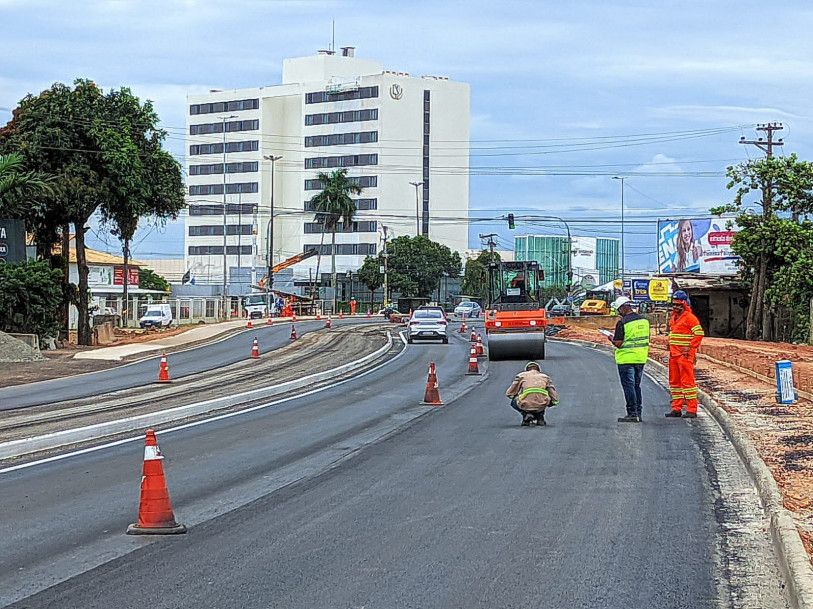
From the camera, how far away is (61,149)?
42.9 metres

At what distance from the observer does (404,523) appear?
9469 millimetres

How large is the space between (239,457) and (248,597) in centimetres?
700

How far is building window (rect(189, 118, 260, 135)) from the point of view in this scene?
137 m

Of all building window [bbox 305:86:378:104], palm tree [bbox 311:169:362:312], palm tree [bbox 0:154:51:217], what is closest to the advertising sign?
palm tree [bbox 0:154:51:217]

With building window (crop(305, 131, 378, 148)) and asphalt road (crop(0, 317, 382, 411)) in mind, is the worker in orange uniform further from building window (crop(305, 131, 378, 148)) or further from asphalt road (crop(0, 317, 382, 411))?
building window (crop(305, 131, 378, 148))

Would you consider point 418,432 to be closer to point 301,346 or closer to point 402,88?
point 301,346

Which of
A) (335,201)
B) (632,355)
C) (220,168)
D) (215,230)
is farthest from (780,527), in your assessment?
(220,168)

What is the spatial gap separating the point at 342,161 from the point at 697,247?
67.6 m

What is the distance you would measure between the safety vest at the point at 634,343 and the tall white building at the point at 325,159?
105 meters

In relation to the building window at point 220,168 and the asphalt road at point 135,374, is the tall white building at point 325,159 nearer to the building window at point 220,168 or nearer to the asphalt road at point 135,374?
the building window at point 220,168

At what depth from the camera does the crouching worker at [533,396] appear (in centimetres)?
1662

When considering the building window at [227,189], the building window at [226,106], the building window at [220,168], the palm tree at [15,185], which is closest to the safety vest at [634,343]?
the palm tree at [15,185]

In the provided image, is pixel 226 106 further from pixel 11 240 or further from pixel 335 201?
pixel 11 240

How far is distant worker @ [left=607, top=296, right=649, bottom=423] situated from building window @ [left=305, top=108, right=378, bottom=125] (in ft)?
368
